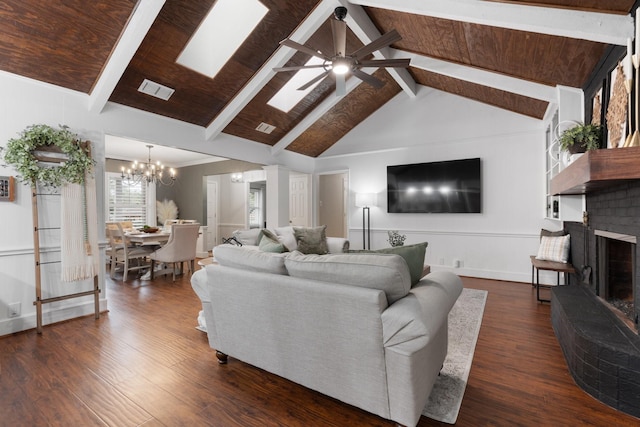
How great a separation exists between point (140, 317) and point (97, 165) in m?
1.84

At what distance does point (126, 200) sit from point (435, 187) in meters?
7.40

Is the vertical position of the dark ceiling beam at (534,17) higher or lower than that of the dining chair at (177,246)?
higher

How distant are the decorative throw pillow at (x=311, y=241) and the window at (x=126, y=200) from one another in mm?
5494

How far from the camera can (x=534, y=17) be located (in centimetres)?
242

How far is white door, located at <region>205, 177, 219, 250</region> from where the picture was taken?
853cm

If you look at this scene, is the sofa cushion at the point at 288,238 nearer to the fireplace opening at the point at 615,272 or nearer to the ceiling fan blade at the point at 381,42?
the ceiling fan blade at the point at 381,42

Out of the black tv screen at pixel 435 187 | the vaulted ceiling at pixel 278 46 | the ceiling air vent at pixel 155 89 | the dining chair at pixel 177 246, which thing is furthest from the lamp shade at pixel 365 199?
the ceiling air vent at pixel 155 89

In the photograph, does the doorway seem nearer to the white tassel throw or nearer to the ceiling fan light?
the ceiling fan light

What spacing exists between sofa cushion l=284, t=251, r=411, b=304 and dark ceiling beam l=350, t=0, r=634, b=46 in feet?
7.45

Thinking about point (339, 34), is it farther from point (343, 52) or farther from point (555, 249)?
point (555, 249)

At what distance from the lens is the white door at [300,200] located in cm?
738

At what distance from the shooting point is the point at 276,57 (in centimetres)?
393

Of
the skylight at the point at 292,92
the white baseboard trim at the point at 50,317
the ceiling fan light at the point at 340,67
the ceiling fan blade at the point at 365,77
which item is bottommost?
the white baseboard trim at the point at 50,317

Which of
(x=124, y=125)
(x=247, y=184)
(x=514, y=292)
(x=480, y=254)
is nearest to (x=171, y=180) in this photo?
(x=247, y=184)
